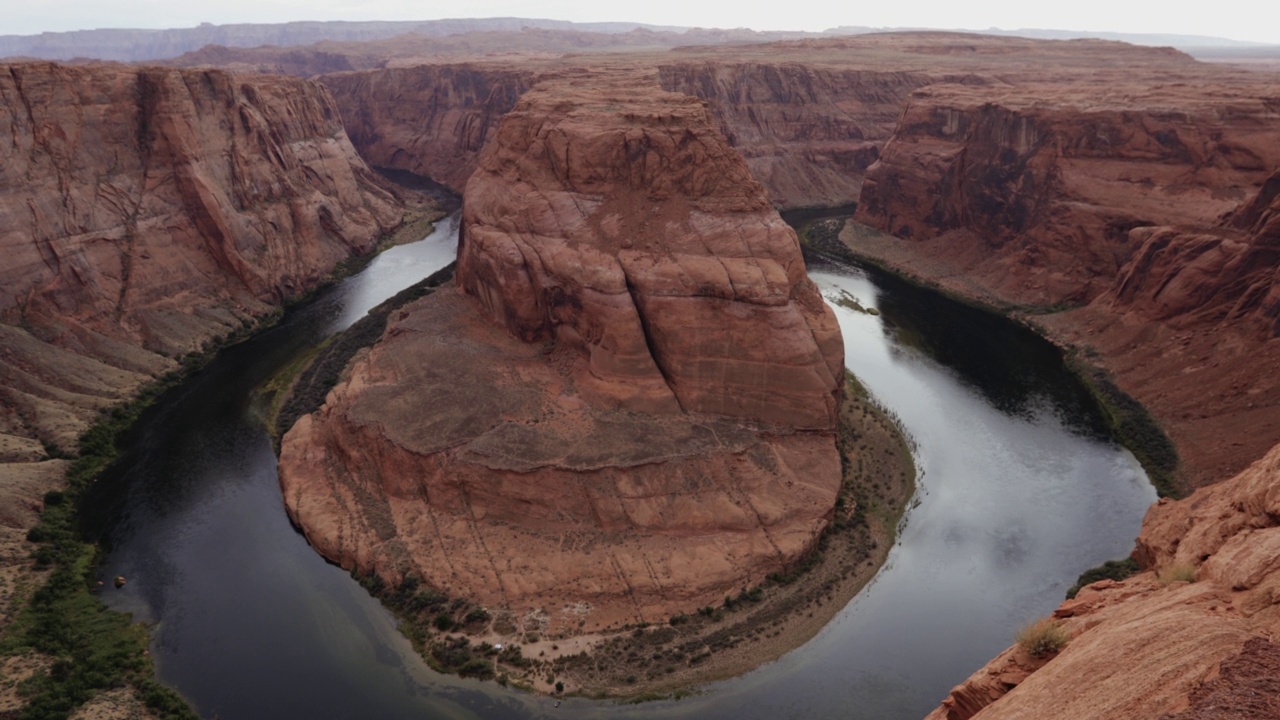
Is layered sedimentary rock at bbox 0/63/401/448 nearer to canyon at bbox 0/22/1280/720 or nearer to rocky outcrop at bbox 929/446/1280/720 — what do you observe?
canyon at bbox 0/22/1280/720

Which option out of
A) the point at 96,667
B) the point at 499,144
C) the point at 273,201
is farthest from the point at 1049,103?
the point at 96,667

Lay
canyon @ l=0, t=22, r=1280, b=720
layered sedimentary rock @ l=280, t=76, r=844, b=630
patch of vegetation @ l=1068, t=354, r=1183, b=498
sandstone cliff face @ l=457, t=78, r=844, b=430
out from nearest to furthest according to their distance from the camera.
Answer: canyon @ l=0, t=22, r=1280, b=720
layered sedimentary rock @ l=280, t=76, r=844, b=630
sandstone cliff face @ l=457, t=78, r=844, b=430
patch of vegetation @ l=1068, t=354, r=1183, b=498

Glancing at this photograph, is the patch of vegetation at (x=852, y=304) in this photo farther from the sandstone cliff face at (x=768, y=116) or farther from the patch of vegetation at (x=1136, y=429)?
the sandstone cliff face at (x=768, y=116)

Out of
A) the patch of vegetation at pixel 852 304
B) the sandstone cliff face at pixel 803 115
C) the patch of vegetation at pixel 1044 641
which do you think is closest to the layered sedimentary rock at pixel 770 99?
the sandstone cliff face at pixel 803 115

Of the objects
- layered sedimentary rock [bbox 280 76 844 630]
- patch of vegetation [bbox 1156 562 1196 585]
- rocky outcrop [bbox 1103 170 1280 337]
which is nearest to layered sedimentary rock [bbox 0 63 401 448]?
layered sedimentary rock [bbox 280 76 844 630]

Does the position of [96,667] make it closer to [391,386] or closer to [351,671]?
[351,671]

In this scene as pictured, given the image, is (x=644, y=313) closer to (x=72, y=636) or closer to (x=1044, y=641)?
(x=1044, y=641)
